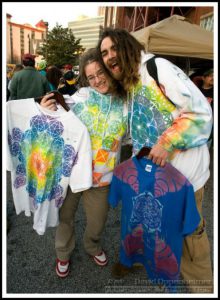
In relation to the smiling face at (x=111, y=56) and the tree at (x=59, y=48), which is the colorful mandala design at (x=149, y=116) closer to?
the smiling face at (x=111, y=56)

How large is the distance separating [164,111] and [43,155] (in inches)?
36.8

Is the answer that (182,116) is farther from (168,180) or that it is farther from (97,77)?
(97,77)

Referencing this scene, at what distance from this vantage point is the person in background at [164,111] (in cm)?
134

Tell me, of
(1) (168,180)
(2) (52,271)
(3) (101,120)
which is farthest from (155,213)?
(2) (52,271)

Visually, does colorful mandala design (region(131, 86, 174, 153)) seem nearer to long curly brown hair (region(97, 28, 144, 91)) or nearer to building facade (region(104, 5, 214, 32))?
long curly brown hair (region(97, 28, 144, 91))

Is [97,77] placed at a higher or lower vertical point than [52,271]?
higher

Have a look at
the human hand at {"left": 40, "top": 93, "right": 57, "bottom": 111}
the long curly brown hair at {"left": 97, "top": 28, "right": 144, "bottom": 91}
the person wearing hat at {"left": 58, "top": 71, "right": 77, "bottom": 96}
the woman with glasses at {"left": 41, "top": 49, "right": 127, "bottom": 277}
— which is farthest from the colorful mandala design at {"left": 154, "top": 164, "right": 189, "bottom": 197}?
the person wearing hat at {"left": 58, "top": 71, "right": 77, "bottom": 96}

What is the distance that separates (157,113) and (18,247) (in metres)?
2.00

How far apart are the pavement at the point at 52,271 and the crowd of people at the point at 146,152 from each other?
0.31 meters

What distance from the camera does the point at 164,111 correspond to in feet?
4.70

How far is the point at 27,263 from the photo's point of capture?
7.14 ft

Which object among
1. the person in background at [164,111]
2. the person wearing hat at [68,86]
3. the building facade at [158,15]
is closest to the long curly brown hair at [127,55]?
the person in background at [164,111]

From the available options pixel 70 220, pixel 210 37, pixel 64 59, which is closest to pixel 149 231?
pixel 70 220

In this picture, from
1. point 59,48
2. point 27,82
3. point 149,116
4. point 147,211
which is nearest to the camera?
point 149,116
